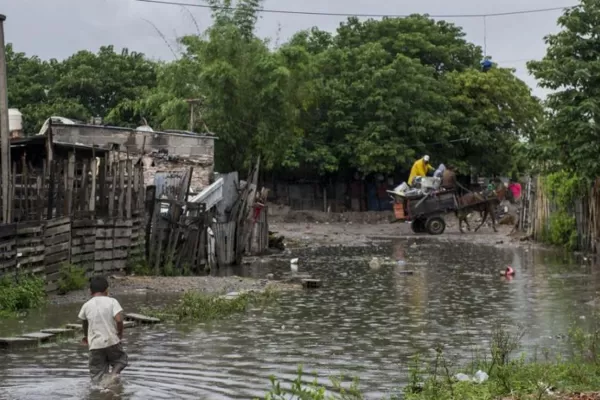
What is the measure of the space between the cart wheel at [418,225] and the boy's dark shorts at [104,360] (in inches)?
1122

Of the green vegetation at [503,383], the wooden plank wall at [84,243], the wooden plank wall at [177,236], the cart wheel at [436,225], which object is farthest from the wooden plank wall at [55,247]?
the cart wheel at [436,225]

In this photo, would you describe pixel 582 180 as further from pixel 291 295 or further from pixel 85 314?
pixel 85 314

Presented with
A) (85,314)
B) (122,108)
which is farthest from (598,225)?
(122,108)

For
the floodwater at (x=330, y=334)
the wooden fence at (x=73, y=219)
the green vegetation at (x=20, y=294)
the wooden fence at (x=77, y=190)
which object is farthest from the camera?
the wooden fence at (x=77, y=190)

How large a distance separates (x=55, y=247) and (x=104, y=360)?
25.3ft

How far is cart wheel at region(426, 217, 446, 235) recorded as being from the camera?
3722 cm

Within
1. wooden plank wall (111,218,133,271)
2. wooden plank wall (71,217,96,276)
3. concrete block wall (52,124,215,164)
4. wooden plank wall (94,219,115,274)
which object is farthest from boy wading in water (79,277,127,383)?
concrete block wall (52,124,215,164)

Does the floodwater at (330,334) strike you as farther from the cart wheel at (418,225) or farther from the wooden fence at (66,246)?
the cart wheel at (418,225)

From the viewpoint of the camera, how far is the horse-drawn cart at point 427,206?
118ft

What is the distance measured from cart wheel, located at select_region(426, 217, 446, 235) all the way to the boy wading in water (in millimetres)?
28168

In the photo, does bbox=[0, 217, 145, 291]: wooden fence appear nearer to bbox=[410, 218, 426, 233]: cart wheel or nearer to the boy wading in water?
the boy wading in water

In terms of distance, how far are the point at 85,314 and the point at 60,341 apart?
321 cm

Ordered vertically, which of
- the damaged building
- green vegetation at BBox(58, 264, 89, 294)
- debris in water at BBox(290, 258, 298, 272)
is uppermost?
the damaged building

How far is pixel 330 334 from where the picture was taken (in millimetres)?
13633
